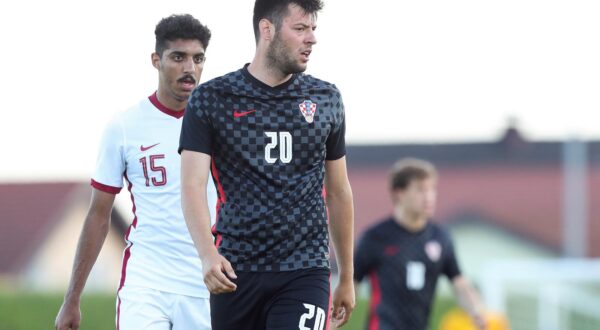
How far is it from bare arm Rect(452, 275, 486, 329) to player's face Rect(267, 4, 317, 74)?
4.58m

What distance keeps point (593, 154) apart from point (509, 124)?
142 inches

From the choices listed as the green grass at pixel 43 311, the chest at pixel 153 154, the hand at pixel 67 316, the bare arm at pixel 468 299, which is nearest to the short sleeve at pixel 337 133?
the chest at pixel 153 154

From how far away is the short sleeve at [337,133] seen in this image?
6.40 meters

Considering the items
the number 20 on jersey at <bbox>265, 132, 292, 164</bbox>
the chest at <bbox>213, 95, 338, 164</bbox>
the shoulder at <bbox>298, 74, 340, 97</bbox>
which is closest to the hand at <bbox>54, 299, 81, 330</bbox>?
the chest at <bbox>213, 95, 338, 164</bbox>

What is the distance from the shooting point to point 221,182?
629 centimetres

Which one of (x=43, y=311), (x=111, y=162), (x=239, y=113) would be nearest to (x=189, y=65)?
(x=111, y=162)

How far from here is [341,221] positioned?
6.53 meters

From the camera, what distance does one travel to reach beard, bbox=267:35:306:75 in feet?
20.4

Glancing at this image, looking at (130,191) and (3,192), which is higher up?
(130,191)

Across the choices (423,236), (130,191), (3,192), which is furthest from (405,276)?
(3,192)

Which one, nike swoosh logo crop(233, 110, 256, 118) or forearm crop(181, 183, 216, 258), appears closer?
forearm crop(181, 183, 216, 258)

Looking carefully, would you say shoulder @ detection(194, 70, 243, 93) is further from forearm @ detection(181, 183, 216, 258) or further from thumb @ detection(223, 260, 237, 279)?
thumb @ detection(223, 260, 237, 279)

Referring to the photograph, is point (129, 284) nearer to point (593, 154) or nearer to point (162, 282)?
point (162, 282)

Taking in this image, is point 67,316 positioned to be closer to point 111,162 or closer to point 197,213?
point 111,162
